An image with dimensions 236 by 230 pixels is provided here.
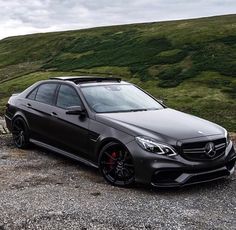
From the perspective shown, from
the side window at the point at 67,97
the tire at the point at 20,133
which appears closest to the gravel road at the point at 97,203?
the side window at the point at 67,97

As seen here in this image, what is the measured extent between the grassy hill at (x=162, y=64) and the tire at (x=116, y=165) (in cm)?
1180

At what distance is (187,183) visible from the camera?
7.74 m

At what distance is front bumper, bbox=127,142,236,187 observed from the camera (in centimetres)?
766

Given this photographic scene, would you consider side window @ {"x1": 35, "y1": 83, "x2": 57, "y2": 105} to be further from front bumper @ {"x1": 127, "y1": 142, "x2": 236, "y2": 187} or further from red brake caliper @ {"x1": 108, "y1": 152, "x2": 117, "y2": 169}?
front bumper @ {"x1": 127, "y1": 142, "x2": 236, "y2": 187}

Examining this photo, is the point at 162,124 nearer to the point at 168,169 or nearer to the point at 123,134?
the point at 123,134

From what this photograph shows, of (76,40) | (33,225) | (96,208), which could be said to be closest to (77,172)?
(96,208)

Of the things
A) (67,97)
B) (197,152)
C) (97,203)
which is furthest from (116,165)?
(67,97)

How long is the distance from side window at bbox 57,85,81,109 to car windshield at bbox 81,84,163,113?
0.21m

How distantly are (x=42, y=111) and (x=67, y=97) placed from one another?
0.80m

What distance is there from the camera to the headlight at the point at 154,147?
25.3ft

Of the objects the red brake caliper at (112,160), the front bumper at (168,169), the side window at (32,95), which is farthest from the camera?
the side window at (32,95)

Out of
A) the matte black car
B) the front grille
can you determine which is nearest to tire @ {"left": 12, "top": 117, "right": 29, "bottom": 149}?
the matte black car

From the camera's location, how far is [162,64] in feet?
122

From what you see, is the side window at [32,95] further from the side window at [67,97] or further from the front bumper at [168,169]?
the front bumper at [168,169]
